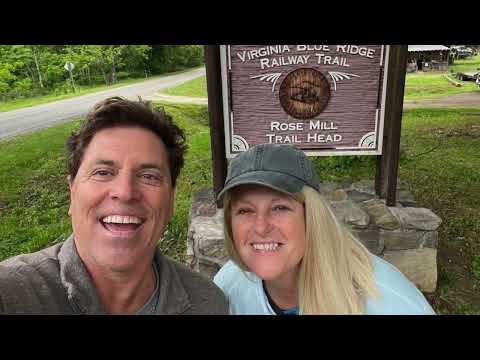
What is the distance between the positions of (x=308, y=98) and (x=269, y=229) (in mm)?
2285

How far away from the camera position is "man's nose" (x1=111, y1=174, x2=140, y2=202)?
119 centimetres

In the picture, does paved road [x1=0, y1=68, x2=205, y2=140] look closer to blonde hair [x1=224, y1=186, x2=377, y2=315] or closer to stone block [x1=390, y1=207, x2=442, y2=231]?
stone block [x1=390, y1=207, x2=442, y2=231]

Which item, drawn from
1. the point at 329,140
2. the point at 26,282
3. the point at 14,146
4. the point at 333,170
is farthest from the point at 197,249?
the point at 14,146

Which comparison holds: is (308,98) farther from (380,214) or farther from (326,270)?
(326,270)

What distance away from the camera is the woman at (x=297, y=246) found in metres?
1.40

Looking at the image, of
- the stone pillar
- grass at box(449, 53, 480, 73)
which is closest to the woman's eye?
the stone pillar

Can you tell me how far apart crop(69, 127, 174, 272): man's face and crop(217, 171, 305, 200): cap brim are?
0.28 meters

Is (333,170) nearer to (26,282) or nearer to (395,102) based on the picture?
(395,102)

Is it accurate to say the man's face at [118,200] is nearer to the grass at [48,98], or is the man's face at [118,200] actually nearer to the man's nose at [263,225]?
the man's nose at [263,225]

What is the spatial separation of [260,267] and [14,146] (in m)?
6.77

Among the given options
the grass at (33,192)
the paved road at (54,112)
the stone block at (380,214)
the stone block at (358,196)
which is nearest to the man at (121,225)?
the stone block at (380,214)
